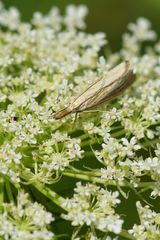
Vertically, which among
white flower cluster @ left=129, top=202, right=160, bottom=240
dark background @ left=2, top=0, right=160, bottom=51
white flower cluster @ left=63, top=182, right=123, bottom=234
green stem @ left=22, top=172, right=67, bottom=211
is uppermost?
dark background @ left=2, top=0, right=160, bottom=51

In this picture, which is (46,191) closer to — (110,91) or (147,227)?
(147,227)

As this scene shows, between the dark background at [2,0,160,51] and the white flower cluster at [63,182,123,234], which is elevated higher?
the dark background at [2,0,160,51]

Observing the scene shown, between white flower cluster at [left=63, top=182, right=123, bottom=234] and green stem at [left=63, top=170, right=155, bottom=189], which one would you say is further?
green stem at [left=63, top=170, right=155, bottom=189]

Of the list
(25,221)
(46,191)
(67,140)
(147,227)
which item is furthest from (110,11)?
(25,221)

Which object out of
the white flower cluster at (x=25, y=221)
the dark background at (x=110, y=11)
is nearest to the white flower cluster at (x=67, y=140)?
the white flower cluster at (x=25, y=221)

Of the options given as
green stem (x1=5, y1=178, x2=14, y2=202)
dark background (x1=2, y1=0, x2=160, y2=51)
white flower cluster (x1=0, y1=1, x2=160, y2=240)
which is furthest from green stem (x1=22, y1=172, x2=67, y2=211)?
dark background (x1=2, y1=0, x2=160, y2=51)

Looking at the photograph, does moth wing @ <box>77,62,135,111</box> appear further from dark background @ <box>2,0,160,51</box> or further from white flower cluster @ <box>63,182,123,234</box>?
dark background @ <box>2,0,160,51</box>

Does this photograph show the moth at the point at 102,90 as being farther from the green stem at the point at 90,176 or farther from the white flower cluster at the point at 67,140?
the green stem at the point at 90,176

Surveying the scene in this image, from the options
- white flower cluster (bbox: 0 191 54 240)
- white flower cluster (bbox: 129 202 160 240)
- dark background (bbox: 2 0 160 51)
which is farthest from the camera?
dark background (bbox: 2 0 160 51)
